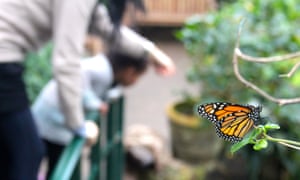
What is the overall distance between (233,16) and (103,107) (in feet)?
3.85

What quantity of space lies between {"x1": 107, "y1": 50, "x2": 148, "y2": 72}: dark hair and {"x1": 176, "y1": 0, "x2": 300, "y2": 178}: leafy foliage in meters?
0.56

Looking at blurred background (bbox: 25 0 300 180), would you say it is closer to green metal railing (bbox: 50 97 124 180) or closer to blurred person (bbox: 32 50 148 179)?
blurred person (bbox: 32 50 148 179)

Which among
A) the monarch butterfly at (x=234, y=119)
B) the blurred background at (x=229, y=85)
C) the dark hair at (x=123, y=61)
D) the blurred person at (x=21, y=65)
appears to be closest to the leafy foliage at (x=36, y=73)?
the blurred background at (x=229, y=85)

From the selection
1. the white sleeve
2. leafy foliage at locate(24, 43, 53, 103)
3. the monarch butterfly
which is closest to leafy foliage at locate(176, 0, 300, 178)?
leafy foliage at locate(24, 43, 53, 103)

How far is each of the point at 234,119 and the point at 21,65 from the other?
3.88 feet

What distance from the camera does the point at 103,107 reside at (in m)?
2.25

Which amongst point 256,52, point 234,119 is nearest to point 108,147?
point 256,52

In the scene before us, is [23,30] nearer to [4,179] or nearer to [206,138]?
[4,179]

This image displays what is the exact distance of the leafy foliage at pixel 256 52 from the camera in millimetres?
2779

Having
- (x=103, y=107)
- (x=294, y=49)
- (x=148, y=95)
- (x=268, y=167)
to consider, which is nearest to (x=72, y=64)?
(x=103, y=107)

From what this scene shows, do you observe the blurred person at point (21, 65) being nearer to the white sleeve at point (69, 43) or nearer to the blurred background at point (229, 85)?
the white sleeve at point (69, 43)

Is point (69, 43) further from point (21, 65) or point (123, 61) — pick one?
point (123, 61)

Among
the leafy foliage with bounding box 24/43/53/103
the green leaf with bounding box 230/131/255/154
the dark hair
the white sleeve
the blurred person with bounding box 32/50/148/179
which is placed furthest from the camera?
the leafy foliage with bounding box 24/43/53/103

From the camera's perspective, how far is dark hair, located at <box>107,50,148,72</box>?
247 cm
